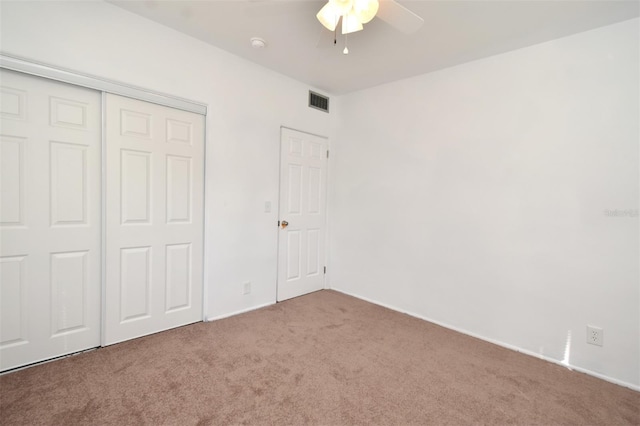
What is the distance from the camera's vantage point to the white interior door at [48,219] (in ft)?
6.35

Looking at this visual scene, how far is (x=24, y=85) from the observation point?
1.95 metres

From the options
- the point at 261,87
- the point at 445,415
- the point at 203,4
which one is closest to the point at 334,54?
the point at 261,87

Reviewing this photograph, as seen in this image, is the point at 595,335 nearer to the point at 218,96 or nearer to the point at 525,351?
the point at 525,351

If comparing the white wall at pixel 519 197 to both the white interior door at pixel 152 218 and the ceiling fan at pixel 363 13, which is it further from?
the white interior door at pixel 152 218

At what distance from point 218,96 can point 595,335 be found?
3.76 meters

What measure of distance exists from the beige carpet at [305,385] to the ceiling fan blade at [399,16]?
7.72 ft

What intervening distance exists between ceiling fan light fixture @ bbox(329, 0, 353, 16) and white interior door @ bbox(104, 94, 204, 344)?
1.65 metres

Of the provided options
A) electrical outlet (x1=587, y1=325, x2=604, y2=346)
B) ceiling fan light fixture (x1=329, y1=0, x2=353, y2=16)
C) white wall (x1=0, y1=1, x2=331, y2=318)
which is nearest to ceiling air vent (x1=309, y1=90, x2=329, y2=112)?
white wall (x1=0, y1=1, x2=331, y2=318)

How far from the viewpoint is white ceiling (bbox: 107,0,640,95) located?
2.04 metres

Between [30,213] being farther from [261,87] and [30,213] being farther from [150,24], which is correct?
[261,87]

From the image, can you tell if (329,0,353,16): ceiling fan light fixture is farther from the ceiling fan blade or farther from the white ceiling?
the white ceiling

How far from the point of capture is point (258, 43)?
262 centimetres

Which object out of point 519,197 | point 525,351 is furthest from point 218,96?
point 525,351

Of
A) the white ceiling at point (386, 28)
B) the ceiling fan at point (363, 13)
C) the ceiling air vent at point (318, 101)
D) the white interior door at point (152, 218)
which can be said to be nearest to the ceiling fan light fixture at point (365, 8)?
the ceiling fan at point (363, 13)
